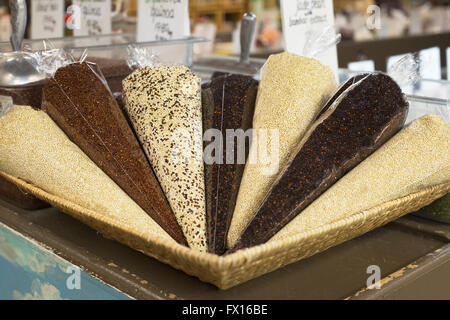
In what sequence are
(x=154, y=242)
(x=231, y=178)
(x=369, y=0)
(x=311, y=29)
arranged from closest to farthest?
(x=154, y=242) < (x=231, y=178) < (x=311, y=29) < (x=369, y=0)

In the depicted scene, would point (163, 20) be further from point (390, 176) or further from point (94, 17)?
point (390, 176)

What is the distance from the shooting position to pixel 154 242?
24.2 inches

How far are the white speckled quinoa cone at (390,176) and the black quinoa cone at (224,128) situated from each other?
0.27ft

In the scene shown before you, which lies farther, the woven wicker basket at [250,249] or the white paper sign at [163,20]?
the white paper sign at [163,20]

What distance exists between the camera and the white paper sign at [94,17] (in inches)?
70.4

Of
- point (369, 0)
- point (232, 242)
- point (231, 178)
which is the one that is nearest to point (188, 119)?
point (231, 178)

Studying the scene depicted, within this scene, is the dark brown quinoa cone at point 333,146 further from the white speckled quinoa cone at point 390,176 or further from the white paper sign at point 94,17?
the white paper sign at point 94,17

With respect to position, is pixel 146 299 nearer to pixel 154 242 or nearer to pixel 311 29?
pixel 154 242

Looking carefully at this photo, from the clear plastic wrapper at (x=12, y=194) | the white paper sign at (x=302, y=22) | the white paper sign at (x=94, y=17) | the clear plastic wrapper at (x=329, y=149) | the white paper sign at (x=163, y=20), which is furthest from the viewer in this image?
the white paper sign at (x=94, y=17)

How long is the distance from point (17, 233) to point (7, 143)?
147 mm

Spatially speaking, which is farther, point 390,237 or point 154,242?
point 390,237

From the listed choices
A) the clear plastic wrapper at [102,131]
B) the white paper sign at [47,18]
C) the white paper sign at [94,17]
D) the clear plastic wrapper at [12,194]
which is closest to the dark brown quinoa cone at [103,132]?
the clear plastic wrapper at [102,131]

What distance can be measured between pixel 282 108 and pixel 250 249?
332mm

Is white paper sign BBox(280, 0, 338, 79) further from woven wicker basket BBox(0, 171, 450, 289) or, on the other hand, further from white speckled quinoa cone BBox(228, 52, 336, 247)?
woven wicker basket BBox(0, 171, 450, 289)
